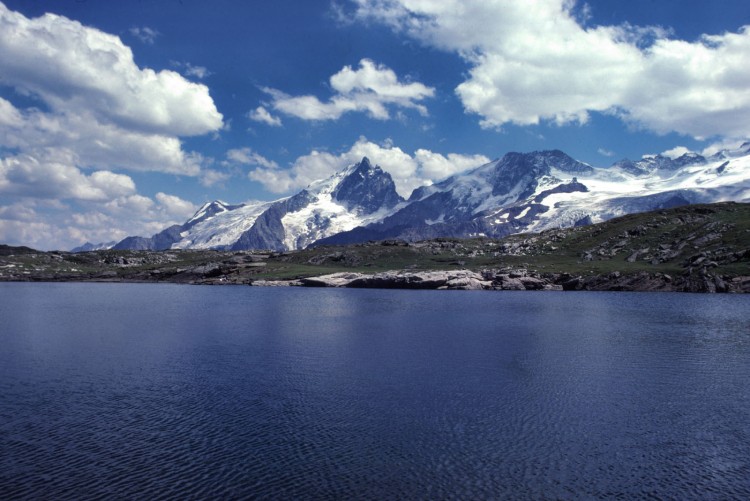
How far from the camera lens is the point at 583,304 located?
142 m

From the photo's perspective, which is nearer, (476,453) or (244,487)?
(244,487)

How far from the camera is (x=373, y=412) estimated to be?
152 ft

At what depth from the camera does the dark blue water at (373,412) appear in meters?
33.0

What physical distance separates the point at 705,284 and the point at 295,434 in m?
170

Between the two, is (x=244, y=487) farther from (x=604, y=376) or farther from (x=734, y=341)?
(x=734, y=341)

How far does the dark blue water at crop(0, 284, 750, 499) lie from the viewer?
33.0 metres

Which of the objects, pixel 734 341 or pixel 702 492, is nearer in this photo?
pixel 702 492

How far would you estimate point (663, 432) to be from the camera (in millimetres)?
42250

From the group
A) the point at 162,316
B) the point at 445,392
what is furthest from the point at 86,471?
the point at 162,316

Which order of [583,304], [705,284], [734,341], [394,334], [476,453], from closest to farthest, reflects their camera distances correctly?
[476,453] → [734,341] → [394,334] → [583,304] → [705,284]

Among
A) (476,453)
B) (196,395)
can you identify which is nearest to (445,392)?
(476,453)

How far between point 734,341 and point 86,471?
8889 centimetres

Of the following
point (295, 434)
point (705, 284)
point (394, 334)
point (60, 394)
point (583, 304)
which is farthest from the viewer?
point (705, 284)

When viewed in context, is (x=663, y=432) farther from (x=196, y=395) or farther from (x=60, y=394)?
(x=60, y=394)
